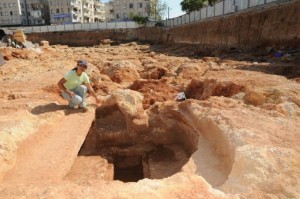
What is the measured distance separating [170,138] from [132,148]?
1.02 meters

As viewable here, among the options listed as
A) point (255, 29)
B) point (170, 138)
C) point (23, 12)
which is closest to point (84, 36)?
point (23, 12)

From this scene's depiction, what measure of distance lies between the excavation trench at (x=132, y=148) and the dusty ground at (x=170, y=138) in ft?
0.09

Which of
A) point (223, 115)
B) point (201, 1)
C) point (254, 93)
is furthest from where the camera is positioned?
point (201, 1)

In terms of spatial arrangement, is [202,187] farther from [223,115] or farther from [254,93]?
[254,93]

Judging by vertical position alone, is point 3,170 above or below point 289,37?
below

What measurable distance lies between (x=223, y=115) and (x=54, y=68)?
10.4 m

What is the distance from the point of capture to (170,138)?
7.57 meters

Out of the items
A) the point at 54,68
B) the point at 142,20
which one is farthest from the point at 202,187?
the point at 142,20

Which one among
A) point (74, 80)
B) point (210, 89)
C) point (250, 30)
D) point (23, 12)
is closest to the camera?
point (74, 80)

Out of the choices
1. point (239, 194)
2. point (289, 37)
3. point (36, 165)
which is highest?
point (289, 37)

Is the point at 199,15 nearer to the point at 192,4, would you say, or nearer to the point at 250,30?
the point at 192,4

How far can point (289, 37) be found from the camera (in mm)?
14031

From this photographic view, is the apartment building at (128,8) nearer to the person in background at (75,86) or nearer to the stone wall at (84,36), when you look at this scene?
the stone wall at (84,36)

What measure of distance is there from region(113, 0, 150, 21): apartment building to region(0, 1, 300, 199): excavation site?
69.9 m
